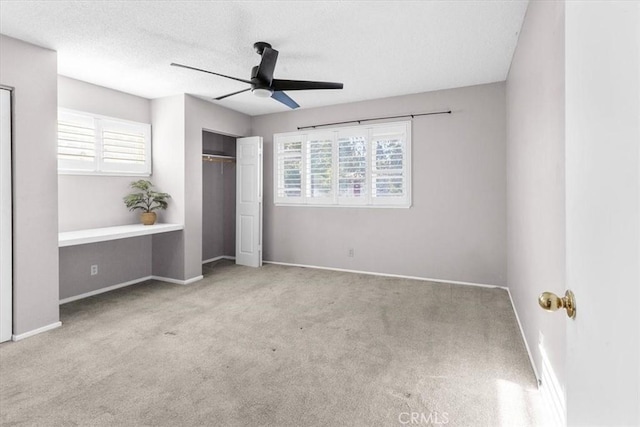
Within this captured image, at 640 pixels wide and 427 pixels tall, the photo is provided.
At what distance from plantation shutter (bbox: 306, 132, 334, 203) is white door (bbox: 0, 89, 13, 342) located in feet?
11.8

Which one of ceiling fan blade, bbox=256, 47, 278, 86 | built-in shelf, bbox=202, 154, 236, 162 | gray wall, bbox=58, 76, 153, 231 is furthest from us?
built-in shelf, bbox=202, 154, 236, 162

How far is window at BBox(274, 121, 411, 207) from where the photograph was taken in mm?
→ 4879

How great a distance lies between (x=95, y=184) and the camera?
14.0 ft

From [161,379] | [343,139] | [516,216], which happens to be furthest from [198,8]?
[516,216]

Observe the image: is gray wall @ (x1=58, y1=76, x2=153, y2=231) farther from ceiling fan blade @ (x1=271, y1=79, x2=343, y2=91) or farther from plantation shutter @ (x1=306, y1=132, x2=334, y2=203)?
ceiling fan blade @ (x1=271, y1=79, x2=343, y2=91)

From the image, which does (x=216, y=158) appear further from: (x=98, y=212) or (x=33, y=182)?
(x=33, y=182)

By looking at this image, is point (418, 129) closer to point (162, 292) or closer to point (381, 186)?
point (381, 186)

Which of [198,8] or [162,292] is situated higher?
[198,8]

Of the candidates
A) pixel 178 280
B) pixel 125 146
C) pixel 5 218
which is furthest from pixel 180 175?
pixel 5 218

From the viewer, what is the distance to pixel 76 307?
3.75m

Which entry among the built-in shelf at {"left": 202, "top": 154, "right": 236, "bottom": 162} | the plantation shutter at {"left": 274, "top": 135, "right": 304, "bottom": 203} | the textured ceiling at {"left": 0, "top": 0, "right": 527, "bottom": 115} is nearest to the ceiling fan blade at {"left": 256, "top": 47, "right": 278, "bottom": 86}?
the textured ceiling at {"left": 0, "top": 0, "right": 527, "bottom": 115}

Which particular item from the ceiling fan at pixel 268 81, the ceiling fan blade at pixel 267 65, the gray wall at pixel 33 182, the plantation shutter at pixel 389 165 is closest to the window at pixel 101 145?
the gray wall at pixel 33 182

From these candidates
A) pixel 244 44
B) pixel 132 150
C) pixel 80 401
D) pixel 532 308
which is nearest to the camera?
pixel 80 401

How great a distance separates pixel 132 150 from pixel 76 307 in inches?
82.7
